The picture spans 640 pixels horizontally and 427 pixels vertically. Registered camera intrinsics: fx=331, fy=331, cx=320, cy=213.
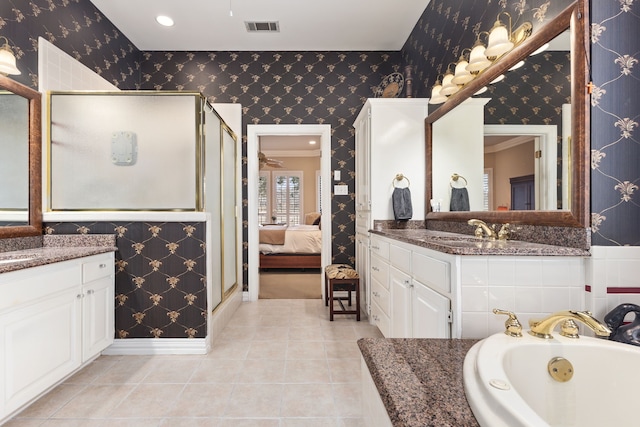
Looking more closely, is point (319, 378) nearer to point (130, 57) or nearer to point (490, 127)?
point (490, 127)

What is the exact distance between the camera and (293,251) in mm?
5625

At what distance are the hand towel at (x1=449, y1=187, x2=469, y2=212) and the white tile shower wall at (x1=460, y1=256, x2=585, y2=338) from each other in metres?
1.09

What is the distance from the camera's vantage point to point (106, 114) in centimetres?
248

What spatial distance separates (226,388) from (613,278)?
2.06 metres

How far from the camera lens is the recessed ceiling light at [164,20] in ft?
11.0

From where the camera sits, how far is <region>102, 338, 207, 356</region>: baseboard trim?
8.14 ft

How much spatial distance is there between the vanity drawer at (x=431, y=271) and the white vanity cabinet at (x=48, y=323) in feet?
6.66

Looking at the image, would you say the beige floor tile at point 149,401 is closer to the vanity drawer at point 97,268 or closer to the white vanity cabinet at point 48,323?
the white vanity cabinet at point 48,323

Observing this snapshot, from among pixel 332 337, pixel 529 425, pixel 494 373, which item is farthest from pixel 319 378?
pixel 529 425

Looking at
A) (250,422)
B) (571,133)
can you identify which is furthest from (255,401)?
(571,133)

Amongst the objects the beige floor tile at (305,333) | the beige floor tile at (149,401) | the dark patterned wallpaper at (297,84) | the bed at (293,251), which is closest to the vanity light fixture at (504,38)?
the dark patterned wallpaper at (297,84)

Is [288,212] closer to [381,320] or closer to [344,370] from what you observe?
[381,320]

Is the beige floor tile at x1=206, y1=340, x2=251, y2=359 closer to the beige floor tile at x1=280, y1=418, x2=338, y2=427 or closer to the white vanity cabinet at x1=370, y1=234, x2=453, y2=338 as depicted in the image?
the beige floor tile at x1=280, y1=418, x2=338, y2=427

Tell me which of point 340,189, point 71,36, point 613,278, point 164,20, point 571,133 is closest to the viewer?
point 613,278
